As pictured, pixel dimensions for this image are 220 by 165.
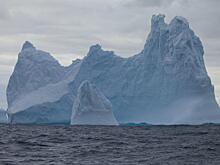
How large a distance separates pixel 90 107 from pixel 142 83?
831 centimetres

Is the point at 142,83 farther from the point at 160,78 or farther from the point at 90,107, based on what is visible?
the point at 90,107

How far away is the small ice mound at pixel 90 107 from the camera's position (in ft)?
190

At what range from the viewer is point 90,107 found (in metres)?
58.9

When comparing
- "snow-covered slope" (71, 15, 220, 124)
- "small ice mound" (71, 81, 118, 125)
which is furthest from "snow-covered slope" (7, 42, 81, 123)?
"small ice mound" (71, 81, 118, 125)

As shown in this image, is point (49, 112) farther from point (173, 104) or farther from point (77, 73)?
point (173, 104)

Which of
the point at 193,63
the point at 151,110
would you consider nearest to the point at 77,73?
→ the point at 151,110

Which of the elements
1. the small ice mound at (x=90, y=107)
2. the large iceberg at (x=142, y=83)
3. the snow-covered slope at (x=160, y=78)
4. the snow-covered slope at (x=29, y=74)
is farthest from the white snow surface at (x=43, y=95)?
the small ice mound at (x=90, y=107)

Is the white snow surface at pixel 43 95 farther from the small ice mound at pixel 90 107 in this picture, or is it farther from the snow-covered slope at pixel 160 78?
the small ice mound at pixel 90 107

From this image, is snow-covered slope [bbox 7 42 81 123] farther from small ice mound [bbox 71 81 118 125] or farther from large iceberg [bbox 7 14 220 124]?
small ice mound [bbox 71 81 118 125]

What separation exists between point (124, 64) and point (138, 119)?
23.8ft

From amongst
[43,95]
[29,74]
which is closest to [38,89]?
[43,95]

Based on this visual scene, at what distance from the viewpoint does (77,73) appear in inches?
2591

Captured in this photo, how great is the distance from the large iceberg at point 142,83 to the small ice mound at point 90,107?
535 cm

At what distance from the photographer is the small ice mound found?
190 feet
